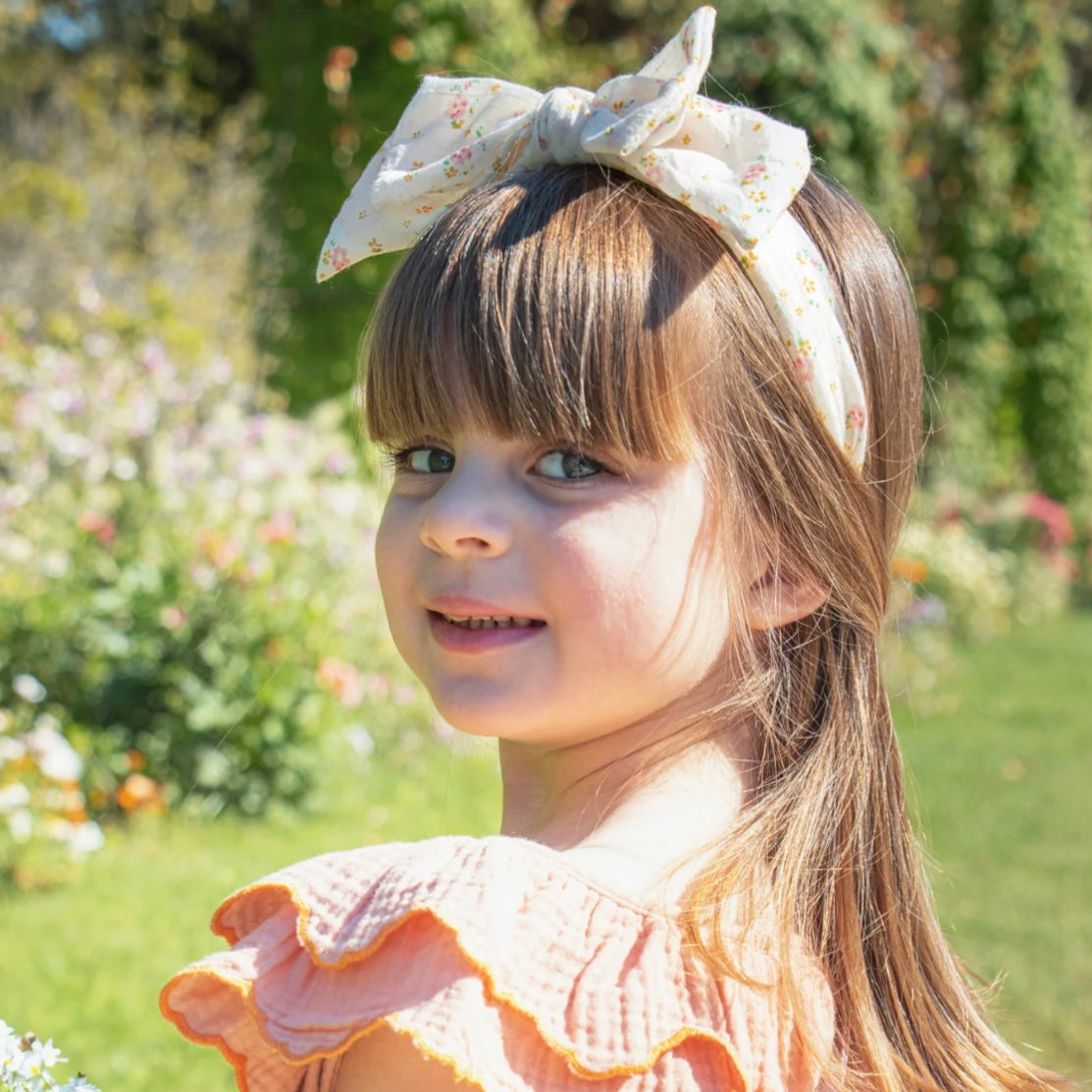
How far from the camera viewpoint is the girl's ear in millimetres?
1374

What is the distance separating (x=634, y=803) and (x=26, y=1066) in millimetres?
556

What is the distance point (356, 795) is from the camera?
16.7ft

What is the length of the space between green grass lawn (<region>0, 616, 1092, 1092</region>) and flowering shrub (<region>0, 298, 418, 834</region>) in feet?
0.82

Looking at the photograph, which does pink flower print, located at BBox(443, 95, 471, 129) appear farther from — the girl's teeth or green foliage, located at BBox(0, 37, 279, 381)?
green foliage, located at BBox(0, 37, 279, 381)

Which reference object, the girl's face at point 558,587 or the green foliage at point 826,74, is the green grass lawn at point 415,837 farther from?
the green foliage at point 826,74

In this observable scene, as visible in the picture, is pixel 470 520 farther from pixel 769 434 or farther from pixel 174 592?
pixel 174 592

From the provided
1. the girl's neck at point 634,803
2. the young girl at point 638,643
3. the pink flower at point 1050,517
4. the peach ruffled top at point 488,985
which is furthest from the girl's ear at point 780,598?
the pink flower at point 1050,517

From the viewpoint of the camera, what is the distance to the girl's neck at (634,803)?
46.7 inches

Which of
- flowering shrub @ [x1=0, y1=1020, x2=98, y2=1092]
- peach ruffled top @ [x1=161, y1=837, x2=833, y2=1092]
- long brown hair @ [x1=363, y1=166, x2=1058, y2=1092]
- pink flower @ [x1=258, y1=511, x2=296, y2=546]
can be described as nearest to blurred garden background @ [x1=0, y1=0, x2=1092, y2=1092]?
pink flower @ [x1=258, y1=511, x2=296, y2=546]

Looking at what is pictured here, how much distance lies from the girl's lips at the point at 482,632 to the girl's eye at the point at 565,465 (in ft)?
0.44

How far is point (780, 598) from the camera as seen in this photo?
1387 mm

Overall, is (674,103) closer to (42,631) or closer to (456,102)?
(456,102)

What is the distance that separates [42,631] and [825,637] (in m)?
3.73

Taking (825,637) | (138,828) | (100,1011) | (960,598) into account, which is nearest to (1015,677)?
(960,598)
